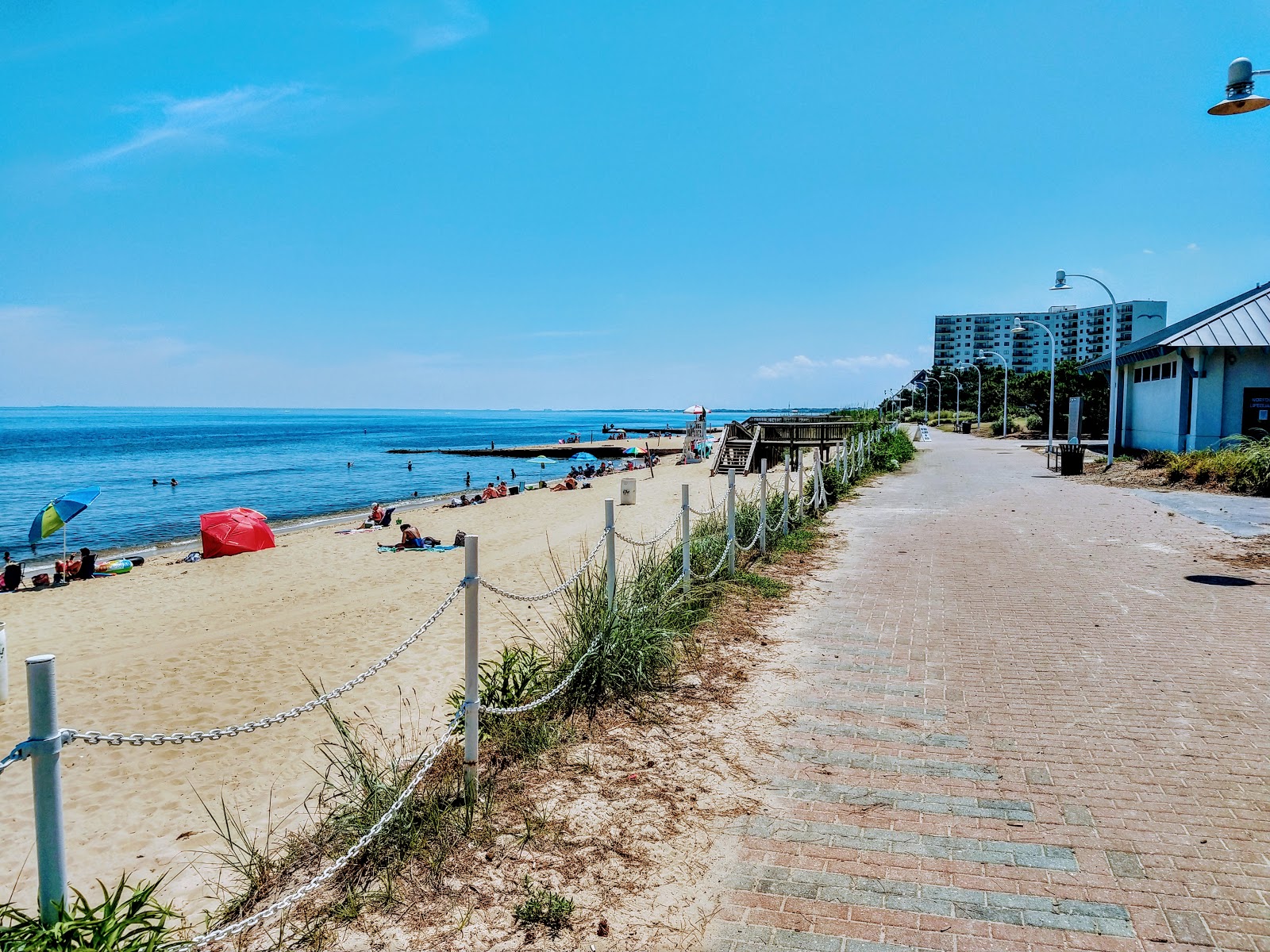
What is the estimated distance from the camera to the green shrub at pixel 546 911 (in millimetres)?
3238

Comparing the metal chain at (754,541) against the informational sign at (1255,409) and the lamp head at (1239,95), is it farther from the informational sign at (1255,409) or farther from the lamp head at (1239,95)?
the informational sign at (1255,409)

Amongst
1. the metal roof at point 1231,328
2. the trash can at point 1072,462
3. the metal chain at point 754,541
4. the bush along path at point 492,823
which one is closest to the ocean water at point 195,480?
the metal chain at point 754,541

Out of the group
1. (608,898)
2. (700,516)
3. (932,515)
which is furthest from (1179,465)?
(608,898)

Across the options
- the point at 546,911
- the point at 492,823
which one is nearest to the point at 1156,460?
the point at 492,823

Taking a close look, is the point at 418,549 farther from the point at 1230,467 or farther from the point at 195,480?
the point at 195,480

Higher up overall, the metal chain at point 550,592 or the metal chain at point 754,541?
the metal chain at point 550,592

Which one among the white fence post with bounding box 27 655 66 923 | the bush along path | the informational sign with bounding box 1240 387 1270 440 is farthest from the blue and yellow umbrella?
the informational sign with bounding box 1240 387 1270 440

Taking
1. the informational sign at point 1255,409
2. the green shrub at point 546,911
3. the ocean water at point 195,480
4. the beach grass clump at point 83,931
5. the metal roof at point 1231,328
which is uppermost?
the metal roof at point 1231,328

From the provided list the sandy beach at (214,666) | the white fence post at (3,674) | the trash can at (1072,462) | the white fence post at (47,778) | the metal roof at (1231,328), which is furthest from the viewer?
the trash can at (1072,462)

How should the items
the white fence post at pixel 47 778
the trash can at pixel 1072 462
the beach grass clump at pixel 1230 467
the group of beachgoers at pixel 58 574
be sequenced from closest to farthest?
the white fence post at pixel 47 778
the group of beachgoers at pixel 58 574
the beach grass clump at pixel 1230 467
the trash can at pixel 1072 462

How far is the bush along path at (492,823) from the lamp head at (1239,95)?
9394mm

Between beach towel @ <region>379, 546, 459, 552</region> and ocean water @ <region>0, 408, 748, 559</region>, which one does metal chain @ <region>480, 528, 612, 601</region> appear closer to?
beach towel @ <region>379, 546, 459, 552</region>

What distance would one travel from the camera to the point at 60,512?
1605cm

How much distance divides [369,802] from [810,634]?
15.6 ft
